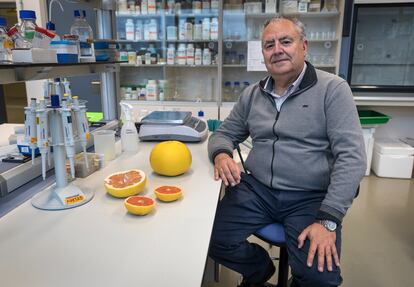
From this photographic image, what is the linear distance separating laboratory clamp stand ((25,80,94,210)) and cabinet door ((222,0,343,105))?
2808 mm

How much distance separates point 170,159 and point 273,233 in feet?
1.64

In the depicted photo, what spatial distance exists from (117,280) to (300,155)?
36.4 inches

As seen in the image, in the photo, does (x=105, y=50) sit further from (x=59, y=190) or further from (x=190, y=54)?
(x=190, y=54)

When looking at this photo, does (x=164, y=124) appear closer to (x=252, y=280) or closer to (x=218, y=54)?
(x=252, y=280)

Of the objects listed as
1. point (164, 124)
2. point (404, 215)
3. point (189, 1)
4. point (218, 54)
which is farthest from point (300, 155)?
point (189, 1)

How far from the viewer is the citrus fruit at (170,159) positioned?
1.36 m

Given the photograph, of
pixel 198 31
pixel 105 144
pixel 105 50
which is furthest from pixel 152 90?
pixel 105 144

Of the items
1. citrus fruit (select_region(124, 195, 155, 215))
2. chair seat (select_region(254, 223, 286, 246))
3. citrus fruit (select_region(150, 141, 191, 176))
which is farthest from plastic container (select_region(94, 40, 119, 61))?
chair seat (select_region(254, 223, 286, 246))

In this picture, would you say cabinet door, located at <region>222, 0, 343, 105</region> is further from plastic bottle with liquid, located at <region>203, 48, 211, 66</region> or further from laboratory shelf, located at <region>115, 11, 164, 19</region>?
laboratory shelf, located at <region>115, 11, 164, 19</region>

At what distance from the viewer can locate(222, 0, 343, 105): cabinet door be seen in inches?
142

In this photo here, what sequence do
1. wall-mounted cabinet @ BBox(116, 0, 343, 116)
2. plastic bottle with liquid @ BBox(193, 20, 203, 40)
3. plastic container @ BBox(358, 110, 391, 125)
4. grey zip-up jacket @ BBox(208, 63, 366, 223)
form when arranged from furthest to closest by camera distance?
1. plastic bottle with liquid @ BBox(193, 20, 203, 40)
2. wall-mounted cabinet @ BBox(116, 0, 343, 116)
3. plastic container @ BBox(358, 110, 391, 125)
4. grey zip-up jacket @ BBox(208, 63, 366, 223)

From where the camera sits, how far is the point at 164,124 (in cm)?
187

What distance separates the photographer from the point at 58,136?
1097 mm

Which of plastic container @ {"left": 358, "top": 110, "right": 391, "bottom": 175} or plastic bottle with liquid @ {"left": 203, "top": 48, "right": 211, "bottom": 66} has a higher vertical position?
plastic bottle with liquid @ {"left": 203, "top": 48, "right": 211, "bottom": 66}
